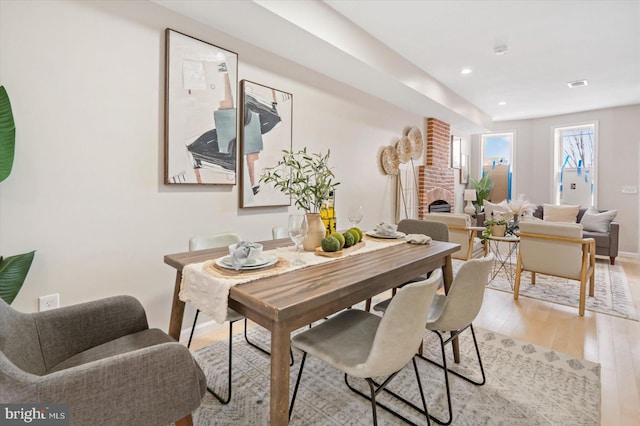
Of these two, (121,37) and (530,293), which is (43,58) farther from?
(530,293)

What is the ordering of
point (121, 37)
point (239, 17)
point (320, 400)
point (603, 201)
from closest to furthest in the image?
1. point (320, 400)
2. point (121, 37)
3. point (239, 17)
4. point (603, 201)

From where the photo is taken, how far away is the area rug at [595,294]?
3.07m

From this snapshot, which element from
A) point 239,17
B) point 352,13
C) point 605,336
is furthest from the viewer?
point 352,13

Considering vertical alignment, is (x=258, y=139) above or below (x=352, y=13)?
below

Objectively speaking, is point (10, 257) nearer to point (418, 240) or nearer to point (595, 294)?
point (418, 240)

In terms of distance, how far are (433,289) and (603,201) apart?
20.7ft

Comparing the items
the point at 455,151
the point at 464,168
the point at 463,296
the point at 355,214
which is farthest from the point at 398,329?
the point at 464,168

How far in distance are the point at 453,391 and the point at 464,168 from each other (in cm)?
595

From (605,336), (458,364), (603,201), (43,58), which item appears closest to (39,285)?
(43,58)

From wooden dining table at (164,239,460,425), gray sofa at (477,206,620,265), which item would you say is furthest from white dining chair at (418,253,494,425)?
gray sofa at (477,206,620,265)

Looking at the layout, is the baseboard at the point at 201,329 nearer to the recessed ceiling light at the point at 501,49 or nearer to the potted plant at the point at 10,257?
the potted plant at the point at 10,257

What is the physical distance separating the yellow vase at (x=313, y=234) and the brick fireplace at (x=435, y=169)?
351 centimetres

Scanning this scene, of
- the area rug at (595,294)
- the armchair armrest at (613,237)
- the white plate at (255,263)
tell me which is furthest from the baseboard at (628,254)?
the white plate at (255,263)

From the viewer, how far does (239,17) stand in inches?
91.0
